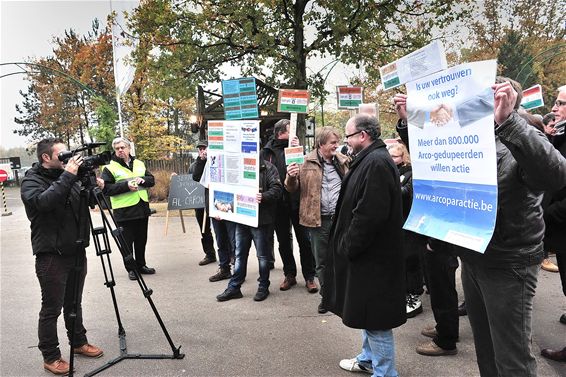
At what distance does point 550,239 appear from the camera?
3.31 metres

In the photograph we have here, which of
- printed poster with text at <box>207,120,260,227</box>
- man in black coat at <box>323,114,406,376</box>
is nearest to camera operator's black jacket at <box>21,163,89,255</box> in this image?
printed poster with text at <box>207,120,260,227</box>

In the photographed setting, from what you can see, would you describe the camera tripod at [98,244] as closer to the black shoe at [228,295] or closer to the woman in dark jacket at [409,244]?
the black shoe at [228,295]

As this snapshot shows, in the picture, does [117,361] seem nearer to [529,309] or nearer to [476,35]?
[529,309]

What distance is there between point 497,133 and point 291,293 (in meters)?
3.71

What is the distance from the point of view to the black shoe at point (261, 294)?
4.88 m

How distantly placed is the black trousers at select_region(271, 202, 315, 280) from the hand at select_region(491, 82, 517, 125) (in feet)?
11.3

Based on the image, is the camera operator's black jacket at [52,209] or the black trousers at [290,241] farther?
the black trousers at [290,241]

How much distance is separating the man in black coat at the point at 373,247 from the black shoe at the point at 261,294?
2.21 m

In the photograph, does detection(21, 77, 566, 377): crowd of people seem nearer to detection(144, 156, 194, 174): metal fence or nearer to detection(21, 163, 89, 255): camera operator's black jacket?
detection(21, 163, 89, 255): camera operator's black jacket

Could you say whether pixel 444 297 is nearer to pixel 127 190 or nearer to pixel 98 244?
pixel 98 244

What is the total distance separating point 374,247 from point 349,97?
11.7 ft

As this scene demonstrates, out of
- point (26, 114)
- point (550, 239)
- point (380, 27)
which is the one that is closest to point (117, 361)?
point (550, 239)

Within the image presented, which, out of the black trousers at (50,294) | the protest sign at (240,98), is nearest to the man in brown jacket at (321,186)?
the protest sign at (240,98)

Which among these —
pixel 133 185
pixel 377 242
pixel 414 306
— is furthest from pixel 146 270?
pixel 377 242
